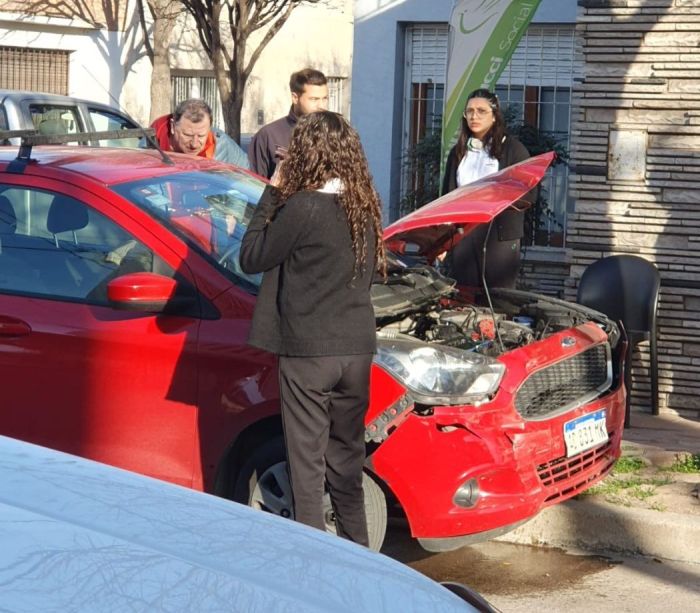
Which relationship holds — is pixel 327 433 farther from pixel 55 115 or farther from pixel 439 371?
pixel 55 115

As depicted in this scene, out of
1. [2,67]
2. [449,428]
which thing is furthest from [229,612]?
[2,67]

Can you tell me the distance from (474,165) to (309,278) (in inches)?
133

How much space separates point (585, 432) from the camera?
5.60m

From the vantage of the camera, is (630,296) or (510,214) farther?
(630,296)

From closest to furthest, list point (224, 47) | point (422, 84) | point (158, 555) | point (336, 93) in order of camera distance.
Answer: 1. point (158, 555)
2. point (422, 84)
3. point (224, 47)
4. point (336, 93)

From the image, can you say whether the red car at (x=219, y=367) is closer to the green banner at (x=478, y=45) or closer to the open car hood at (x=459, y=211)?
the open car hood at (x=459, y=211)

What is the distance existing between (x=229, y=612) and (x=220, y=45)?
46.4ft

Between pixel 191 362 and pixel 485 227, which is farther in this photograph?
pixel 485 227

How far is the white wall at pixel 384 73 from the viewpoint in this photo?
13188 mm

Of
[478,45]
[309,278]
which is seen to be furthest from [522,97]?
[309,278]

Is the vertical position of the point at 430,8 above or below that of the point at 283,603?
above

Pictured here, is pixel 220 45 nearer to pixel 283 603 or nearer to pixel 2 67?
pixel 2 67

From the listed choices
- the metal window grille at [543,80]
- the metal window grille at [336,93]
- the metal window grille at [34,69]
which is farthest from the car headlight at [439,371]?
the metal window grille at [34,69]

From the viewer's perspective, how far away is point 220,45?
15.8 m
